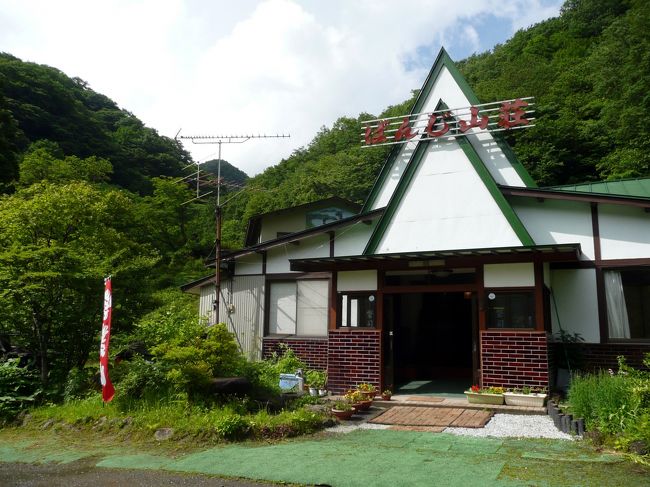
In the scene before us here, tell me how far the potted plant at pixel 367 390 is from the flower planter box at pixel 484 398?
5.96 ft

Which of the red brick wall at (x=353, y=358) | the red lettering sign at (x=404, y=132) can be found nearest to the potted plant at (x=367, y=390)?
the red brick wall at (x=353, y=358)

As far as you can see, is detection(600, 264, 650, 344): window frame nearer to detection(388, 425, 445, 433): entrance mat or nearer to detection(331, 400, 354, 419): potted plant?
detection(388, 425, 445, 433): entrance mat

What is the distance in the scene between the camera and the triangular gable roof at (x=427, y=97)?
12414 mm

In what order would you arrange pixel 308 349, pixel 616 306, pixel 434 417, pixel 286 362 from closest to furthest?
pixel 434 417, pixel 616 306, pixel 286 362, pixel 308 349

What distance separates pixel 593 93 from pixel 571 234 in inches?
1053

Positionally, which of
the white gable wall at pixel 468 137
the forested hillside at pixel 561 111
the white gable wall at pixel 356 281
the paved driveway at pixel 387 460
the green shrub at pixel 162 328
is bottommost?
the paved driveway at pixel 387 460

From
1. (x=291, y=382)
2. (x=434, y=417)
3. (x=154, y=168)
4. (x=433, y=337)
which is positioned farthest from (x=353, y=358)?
(x=154, y=168)

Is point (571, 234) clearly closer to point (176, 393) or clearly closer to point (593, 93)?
point (176, 393)

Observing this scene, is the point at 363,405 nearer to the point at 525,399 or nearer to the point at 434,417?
the point at 434,417

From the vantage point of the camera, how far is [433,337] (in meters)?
14.5

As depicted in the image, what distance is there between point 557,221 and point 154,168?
131ft

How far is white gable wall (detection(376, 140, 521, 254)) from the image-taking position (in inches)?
439

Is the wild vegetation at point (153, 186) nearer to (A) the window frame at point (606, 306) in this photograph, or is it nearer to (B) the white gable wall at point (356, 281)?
(B) the white gable wall at point (356, 281)

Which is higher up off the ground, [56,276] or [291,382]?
[56,276]
